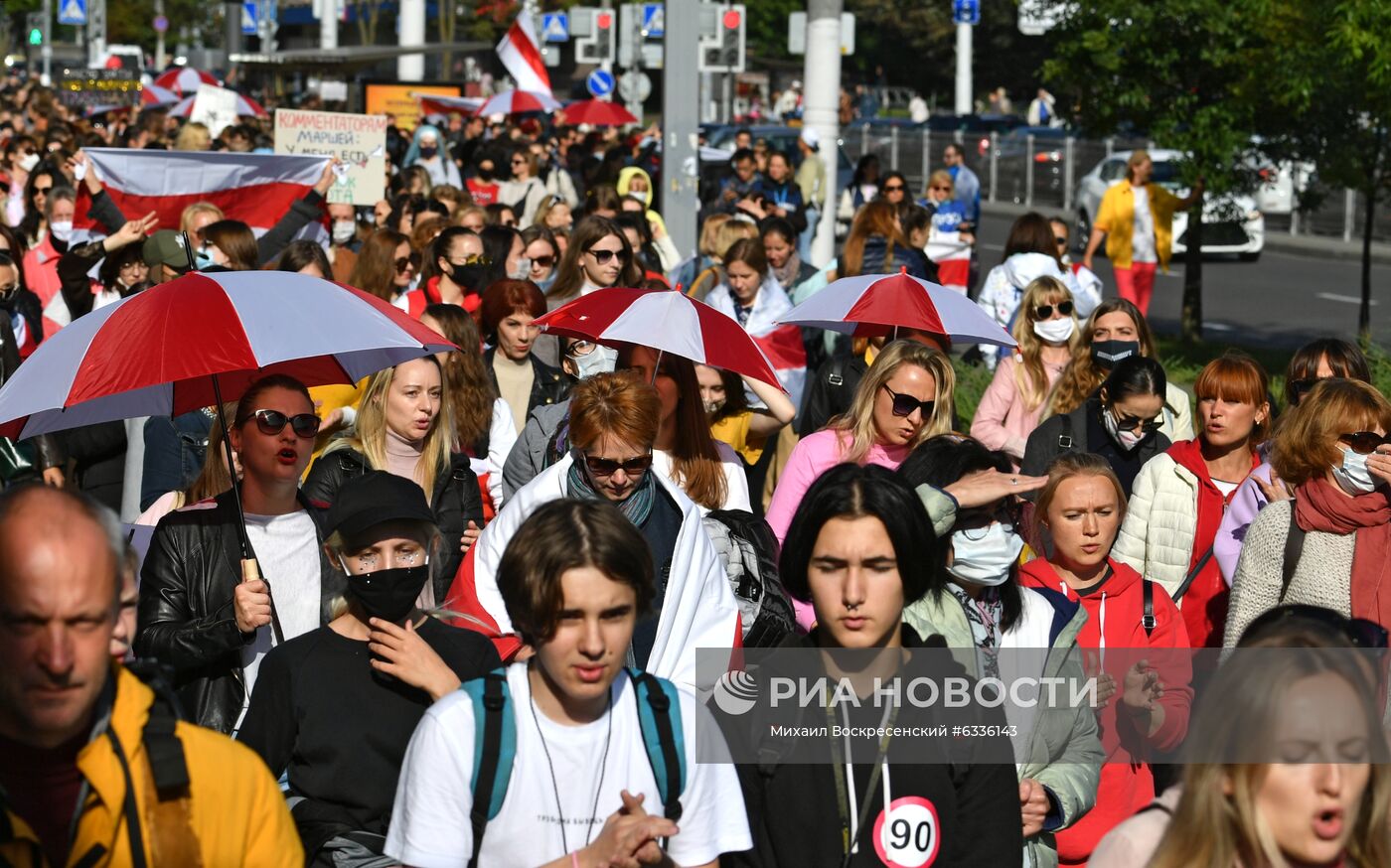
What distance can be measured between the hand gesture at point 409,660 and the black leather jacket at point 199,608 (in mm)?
665

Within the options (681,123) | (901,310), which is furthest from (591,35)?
(901,310)

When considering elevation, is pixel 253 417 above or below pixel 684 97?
below

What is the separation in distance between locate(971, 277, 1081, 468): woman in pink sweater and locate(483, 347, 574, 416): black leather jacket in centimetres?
188

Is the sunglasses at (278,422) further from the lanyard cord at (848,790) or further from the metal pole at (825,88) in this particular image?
the metal pole at (825,88)

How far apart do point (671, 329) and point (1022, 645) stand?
7.56 ft

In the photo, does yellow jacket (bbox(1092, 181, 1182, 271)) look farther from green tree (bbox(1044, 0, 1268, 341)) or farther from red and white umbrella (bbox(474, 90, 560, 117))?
red and white umbrella (bbox(474, 90, 560, 117))

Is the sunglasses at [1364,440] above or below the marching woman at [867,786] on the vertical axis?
above

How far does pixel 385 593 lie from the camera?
4145 mm

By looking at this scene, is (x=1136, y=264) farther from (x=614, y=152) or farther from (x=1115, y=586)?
(x=1115, y=586)

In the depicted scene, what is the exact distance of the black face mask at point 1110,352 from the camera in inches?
314

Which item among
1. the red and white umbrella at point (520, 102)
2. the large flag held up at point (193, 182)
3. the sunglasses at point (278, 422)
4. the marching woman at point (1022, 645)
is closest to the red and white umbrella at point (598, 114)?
the red and white umbrella at point (520, 102)

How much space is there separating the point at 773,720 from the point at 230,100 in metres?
19.5

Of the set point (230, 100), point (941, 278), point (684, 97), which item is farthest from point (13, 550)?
point (230, 100)

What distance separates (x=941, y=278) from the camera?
50.9 feet
